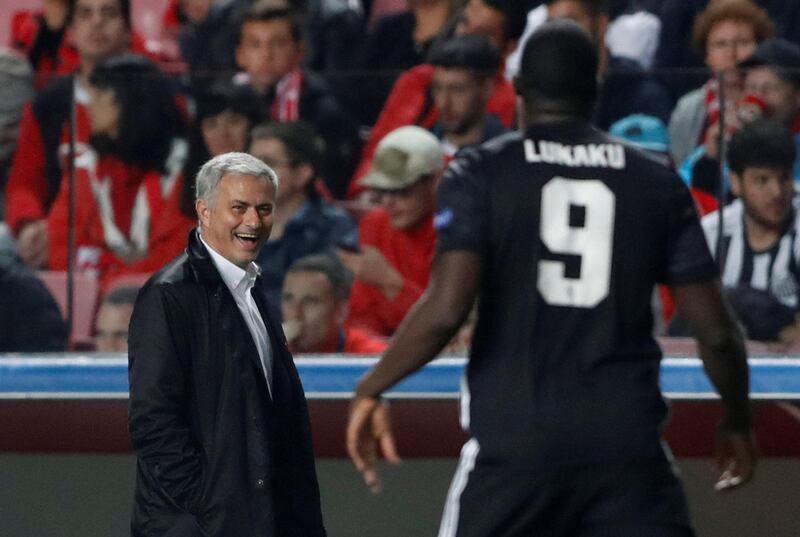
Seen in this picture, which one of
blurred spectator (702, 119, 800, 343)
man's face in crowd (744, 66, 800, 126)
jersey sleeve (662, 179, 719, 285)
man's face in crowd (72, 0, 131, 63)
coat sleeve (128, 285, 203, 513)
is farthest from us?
man's face in crowd (72, 0, 131, 63)

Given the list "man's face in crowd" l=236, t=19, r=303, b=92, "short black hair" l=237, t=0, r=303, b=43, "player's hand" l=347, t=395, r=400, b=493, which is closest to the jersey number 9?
"player's hand" l=347, t=395, r=400, b=493

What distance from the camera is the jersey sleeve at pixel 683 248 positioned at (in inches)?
148

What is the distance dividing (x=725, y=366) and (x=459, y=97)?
294 cm

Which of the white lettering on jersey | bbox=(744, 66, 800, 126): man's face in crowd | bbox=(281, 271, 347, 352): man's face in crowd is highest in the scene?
the white lettering on jersey

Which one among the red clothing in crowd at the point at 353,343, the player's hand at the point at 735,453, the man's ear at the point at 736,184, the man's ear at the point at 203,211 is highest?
the man's ear at the point at 203,211

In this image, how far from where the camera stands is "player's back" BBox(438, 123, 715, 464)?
3672 millimetres

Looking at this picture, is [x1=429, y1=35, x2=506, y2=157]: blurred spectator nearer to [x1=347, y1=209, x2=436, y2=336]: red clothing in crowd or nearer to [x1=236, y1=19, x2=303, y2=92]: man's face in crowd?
[x1=347, y1=209, x2=436, y2=336]: red clothing in crowd

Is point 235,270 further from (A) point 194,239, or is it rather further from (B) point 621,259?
(B) point 621,259

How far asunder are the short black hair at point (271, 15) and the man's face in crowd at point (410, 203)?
1176 mm

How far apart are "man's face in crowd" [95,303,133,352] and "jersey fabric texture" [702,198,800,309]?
7.18 feet

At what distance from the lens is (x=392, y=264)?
6430mm

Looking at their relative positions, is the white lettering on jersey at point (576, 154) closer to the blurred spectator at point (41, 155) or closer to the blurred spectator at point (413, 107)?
the blurred spectator at point (413, 107)

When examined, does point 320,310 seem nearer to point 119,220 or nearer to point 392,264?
point 392,264

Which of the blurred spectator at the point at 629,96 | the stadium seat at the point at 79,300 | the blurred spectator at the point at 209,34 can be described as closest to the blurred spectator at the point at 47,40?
the blurred spectator at the point at 209,34
